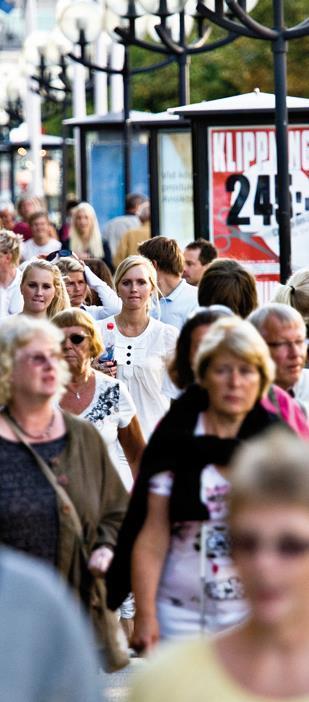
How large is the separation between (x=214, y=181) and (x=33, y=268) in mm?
5149

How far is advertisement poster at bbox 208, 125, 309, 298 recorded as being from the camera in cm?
1634

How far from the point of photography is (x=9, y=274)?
47.2 feet

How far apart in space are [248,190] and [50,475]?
10711mm

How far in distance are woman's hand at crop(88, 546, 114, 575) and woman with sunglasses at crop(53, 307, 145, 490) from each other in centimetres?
189

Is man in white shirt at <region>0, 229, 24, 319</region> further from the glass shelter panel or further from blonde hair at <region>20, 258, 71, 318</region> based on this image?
the glass shelter panel

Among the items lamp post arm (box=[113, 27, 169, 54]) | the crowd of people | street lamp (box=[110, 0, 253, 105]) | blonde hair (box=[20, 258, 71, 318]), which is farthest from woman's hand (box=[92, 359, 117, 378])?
lamp post arm (box=[113, 27, 169, 54])

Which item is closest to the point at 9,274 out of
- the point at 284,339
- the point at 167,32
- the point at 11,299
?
the point at 11,299

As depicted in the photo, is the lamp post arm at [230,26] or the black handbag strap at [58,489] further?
the lamp post arm at [230,26]

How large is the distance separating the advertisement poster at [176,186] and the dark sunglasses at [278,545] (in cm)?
1657

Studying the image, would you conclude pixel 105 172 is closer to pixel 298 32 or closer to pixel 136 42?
pixel 136 42

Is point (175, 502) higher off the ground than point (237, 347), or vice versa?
point (237, 347)

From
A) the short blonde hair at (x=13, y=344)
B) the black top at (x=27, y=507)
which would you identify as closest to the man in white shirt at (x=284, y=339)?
the short blonde hair at (x=13, y=344)

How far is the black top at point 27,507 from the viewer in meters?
→ 5.96

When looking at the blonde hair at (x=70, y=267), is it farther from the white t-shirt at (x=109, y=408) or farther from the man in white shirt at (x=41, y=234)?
the man in white shirt at (x=41, y=234)
